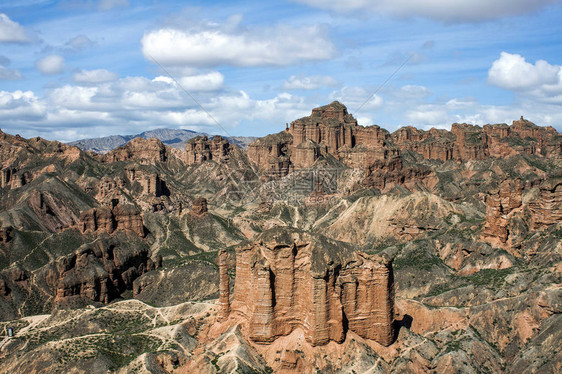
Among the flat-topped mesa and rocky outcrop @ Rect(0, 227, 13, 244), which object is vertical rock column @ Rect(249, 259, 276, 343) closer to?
the flat-topped mesa

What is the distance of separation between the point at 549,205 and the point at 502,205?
715 centimetres

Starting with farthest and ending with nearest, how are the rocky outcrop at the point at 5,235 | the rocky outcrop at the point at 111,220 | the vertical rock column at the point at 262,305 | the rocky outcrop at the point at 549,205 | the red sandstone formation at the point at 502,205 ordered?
the rocky outcrop at the point at 111,220 → the rocky outcrop at the point at 5,235 → the red sandstone formation at the point at 502,205 → the rocky outcrop at the point at 549,205 → the vertical rock column at the point at 262,305

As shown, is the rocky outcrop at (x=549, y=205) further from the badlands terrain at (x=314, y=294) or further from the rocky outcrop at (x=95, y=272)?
the rocky outcrop at (x=95, y=272)

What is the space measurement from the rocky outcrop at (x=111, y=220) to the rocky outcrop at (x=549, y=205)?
88297 millimetres

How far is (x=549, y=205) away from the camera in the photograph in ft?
286

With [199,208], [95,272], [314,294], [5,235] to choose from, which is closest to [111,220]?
[5,235]

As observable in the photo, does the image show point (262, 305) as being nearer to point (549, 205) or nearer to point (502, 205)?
point (502, 205)

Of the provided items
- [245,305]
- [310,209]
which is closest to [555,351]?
[245,305]

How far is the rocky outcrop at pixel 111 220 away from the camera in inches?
5349

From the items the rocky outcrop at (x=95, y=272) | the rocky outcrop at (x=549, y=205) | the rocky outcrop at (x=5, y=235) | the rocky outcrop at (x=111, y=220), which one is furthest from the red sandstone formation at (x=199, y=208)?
the rocky outcrop at (x=549, y=205)

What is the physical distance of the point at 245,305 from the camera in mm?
61562

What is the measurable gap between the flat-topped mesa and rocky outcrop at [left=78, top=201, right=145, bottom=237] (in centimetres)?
8336

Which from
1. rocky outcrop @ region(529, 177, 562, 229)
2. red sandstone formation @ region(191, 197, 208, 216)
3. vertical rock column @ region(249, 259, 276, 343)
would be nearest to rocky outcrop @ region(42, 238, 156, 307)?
red sandstone formation @ region(191, 197, 208, 216)

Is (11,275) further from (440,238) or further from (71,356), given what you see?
(440,238)
